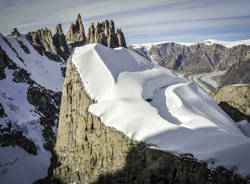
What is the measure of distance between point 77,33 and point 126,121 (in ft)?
284

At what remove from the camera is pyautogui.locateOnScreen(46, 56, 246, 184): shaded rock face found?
8531mm

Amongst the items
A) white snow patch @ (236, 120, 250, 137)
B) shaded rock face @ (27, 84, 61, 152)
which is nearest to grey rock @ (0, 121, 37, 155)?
shaded rock face @ (27, 84, 61, 152)

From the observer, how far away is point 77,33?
9094 cm

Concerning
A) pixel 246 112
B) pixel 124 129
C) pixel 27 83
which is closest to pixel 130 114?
pixel 124 129

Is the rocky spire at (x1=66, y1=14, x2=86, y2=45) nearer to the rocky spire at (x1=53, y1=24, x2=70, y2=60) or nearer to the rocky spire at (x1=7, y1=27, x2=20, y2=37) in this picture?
the rocky spire at (x1=53, y1=24, x2=70, y2=60)

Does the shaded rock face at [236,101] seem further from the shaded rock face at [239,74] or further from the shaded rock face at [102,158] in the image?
the shaded rock face at [239,74]

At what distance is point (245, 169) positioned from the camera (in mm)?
7473

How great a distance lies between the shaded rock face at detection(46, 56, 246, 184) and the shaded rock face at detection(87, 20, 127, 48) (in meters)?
60.4

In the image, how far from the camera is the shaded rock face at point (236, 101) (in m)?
21.8

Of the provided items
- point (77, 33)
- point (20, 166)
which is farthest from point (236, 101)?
point (77, 33)

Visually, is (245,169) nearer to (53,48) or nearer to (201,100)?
(201,100)

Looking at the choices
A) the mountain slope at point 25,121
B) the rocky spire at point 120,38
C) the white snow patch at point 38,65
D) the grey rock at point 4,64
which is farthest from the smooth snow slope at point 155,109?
the rocky spire at point 120,38

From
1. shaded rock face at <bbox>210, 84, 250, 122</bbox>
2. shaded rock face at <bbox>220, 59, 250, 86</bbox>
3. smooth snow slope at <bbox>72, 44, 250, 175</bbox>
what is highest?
smooth snow slope at <bbox>72, 44, 250, 175</bbox>

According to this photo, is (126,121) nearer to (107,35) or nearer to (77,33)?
(107,35)
